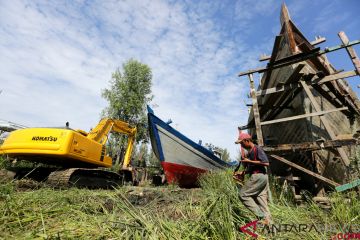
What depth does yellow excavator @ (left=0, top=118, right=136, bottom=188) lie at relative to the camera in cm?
707

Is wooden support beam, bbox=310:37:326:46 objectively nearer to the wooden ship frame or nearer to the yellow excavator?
the wooden ship frame

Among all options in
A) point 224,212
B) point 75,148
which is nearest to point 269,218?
point 224,212

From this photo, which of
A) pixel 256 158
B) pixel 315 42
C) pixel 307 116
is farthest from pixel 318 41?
pixel 256 158

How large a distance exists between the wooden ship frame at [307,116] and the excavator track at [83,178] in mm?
5341

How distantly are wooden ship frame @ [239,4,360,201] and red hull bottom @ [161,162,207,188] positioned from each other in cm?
360

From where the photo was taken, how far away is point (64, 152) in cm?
689

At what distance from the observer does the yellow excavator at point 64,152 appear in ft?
23.2

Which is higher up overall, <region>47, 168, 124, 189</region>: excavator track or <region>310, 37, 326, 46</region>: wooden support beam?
<region>310, 37, 326, 46</region>: wooden support beam

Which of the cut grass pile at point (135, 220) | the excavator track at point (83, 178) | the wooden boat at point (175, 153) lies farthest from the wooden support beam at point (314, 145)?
the wooden boat at point (175, 153)

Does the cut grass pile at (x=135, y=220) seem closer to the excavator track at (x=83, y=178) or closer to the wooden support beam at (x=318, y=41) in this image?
the excavator track at (x=83, y=178)

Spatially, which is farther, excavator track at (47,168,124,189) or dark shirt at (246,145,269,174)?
excavator track at (47,168,124,189)

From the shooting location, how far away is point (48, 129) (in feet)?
24.0

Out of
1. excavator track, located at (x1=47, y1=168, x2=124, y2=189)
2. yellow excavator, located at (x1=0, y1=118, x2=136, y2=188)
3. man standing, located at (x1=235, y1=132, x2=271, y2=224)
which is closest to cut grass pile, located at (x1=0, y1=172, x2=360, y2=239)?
man standing, located at (x1=235, y1=132, x2=271, y2=224)

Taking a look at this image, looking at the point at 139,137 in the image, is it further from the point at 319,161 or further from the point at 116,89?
the point at 319,161
